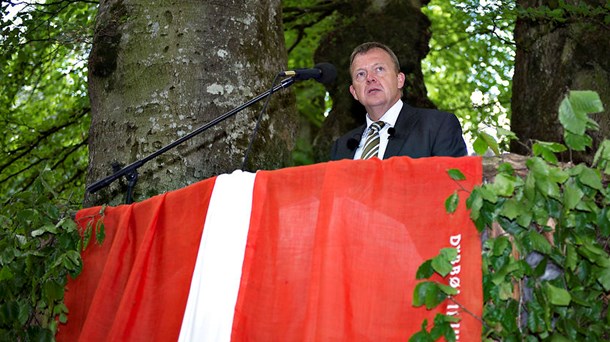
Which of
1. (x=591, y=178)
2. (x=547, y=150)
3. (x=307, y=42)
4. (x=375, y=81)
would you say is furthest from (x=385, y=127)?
(x=307, y=42)

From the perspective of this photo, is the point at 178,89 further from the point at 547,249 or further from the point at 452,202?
the point at 547,249

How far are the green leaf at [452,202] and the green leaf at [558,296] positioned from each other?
14.3 inches

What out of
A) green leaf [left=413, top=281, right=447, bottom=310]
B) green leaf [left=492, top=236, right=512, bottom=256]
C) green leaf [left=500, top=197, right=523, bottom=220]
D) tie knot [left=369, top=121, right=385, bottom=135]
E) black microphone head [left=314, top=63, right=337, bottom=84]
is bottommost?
green leaf [left=413, top=281, right=447, bottom=310]

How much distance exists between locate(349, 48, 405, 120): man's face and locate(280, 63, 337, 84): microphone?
514 mm

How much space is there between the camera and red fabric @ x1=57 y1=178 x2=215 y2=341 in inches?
115

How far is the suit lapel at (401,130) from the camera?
370 centimetres

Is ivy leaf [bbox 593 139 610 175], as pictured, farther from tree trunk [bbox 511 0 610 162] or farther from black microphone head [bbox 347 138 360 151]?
tree trunk [bbox 511 0 610 162]

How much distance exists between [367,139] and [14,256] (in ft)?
5.64

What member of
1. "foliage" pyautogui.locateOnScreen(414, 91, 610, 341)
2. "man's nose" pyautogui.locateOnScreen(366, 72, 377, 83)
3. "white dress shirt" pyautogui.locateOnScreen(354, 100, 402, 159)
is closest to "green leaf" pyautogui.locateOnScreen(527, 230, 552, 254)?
"foliage" pyautogui.locateOnScreen(414, 91, 610, 341)

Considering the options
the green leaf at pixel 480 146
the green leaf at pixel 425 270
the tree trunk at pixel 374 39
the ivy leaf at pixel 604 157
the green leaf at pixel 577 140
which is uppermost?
the tree trunk at pixel 374 39

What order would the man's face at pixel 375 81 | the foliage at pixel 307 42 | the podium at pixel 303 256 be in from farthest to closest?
the foliage at pixel 307 42, the man's face at pixel 375 81, the podium at pixel 303 256

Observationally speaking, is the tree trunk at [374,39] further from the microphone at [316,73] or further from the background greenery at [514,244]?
the microphone at [316,73]

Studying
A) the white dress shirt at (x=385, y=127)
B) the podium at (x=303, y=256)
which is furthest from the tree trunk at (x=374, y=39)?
the podium at (x=303, y=256)

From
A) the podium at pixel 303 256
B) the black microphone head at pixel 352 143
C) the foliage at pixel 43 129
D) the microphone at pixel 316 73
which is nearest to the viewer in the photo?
the podium at pixel 303 256
